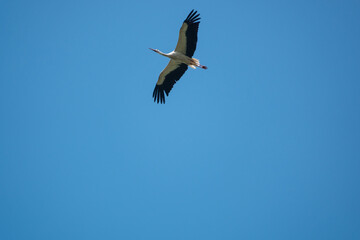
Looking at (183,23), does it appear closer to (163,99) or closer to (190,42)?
(190,42)

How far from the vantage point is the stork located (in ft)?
41.2

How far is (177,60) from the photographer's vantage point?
13852 millimetres

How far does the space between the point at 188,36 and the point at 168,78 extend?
2.16 metres

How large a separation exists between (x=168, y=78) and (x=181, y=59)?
108 cm

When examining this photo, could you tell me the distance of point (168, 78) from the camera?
14445mm

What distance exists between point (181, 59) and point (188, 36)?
1.10 meters

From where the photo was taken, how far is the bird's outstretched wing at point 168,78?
46.7ft

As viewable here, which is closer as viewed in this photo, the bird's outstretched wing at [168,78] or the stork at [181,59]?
the stork at [181,59]

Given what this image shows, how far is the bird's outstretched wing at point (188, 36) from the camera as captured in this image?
491 inches

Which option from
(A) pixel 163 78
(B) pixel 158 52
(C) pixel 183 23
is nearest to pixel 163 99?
(A) pixel 163 78

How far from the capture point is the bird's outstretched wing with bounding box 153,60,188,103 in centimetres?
1423

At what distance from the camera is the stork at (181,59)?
12.5m

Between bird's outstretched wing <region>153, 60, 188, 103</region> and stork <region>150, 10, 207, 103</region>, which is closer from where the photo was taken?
stork <region>150, 10, 207, 103</region>

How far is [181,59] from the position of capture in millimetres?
13680
